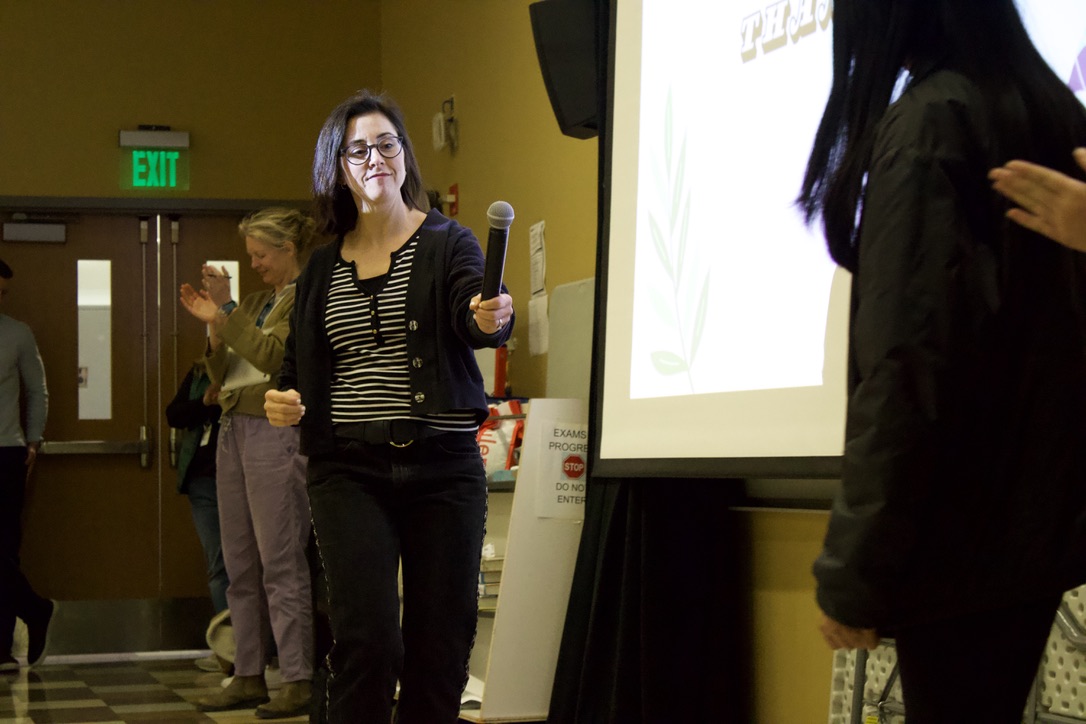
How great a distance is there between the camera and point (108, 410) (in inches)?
249

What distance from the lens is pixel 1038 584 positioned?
1.12m

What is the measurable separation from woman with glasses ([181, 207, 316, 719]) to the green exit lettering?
2572 millimetres

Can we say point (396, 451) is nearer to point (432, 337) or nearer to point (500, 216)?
point (432, 337)

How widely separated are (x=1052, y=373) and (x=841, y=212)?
0.86 feet

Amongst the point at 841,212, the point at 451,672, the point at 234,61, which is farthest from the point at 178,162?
the point at 841,212

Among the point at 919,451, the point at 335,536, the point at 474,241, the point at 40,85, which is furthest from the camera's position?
the point at 40,85

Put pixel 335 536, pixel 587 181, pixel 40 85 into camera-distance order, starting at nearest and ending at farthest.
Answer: pixel 335 536 → pixel 587 181 → pixel 40 85

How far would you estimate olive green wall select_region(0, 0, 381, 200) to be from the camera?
6293 millimetres

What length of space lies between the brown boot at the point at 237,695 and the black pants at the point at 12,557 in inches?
59.1

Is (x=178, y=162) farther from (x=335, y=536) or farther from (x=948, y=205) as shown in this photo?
(x=948, y=205)

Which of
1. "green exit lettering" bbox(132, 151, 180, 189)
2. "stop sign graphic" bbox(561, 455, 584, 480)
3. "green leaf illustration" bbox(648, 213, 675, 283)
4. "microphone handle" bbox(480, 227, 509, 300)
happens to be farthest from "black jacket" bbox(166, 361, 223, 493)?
"microphone handle" bbox(480, 227, 509, 300)

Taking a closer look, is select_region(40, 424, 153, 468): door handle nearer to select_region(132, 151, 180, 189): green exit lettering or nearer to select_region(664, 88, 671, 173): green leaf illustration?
select_region(132, 151, 180, 189): green exit lettering

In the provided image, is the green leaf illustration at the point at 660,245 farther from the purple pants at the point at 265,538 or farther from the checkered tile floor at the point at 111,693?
the checkered tile floor at the point at 111,693

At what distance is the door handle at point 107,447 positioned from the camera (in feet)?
20.3
